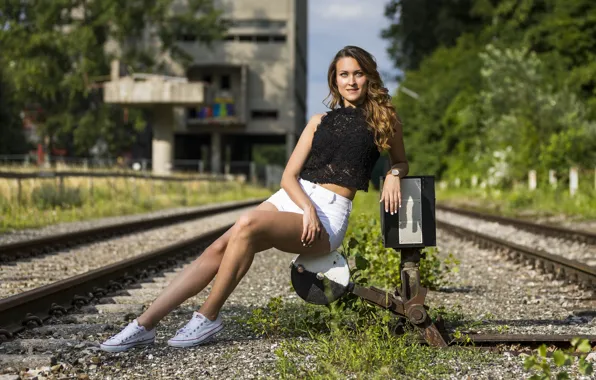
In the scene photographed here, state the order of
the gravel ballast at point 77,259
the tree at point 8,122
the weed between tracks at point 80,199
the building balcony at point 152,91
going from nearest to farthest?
the gravel ballast at point 77,259, the weed between tracks at point 80,199, the building balcony at point 152,91, the tree at point 8,122

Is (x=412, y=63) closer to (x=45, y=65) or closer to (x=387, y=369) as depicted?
(x=45, y=65)

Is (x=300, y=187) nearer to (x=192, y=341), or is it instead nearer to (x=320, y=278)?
(x=320, y=278)

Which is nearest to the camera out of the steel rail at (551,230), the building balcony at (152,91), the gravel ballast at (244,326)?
the gravel ballast at (244,326)

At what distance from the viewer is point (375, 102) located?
15.5 ft

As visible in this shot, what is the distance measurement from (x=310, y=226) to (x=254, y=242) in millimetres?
341

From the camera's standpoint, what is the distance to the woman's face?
4750mm

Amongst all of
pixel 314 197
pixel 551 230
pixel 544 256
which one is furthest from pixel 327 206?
pixel 551 230

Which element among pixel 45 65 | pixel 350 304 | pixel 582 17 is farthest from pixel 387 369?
pixel 45 65

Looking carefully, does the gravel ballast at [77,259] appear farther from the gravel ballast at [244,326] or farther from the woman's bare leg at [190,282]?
the woman's bare leg at [190,282]

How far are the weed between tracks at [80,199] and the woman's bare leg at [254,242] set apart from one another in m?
10.2

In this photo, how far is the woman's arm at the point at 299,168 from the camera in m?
4.56

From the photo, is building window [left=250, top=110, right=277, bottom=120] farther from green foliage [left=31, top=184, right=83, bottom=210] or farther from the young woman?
the young woman

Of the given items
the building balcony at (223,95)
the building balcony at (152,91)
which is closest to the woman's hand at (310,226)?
the building balcony at (152,91)

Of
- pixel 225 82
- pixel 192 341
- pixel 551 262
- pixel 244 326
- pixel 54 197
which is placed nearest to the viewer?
pixel 192 341
